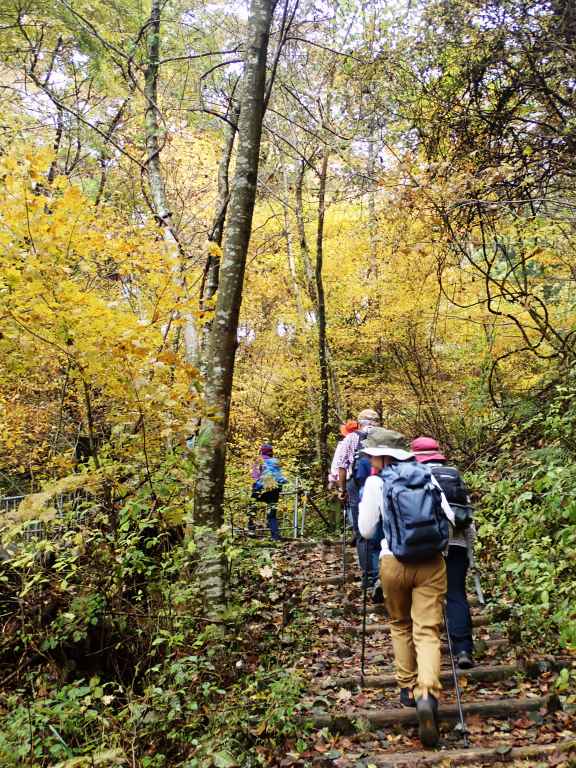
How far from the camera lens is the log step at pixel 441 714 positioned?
161 inches

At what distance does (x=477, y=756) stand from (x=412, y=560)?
1218 millimetres

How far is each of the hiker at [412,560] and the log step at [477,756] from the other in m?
0.29

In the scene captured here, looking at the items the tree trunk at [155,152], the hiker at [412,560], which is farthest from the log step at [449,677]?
the tree trunk at [155,152]

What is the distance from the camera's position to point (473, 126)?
7.56m

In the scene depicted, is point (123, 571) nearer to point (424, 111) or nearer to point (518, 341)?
point (424, 111)

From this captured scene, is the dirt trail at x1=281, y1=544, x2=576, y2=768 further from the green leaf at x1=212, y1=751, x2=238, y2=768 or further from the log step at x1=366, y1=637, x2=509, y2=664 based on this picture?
the green leaf at x1=212, y1=751, x2=238, y2=768

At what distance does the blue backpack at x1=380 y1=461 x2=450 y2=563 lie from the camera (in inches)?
158

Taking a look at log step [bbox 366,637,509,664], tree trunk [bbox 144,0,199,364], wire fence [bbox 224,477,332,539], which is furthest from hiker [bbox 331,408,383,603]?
tree trunk [bbox 144,0,199,364]

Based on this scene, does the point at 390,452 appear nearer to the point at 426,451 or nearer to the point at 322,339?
the point at 426,451

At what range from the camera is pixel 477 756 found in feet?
11.4

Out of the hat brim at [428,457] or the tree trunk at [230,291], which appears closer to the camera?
the hat brim at [428,457]

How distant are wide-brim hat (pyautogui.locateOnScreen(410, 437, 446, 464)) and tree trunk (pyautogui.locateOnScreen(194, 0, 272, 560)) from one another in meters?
1.84

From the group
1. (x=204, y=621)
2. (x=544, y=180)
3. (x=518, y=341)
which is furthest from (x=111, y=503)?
(x=518, y=341)

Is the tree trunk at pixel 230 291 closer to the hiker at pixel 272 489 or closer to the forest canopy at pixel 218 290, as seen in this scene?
the forest canopy at pixel 218 290
